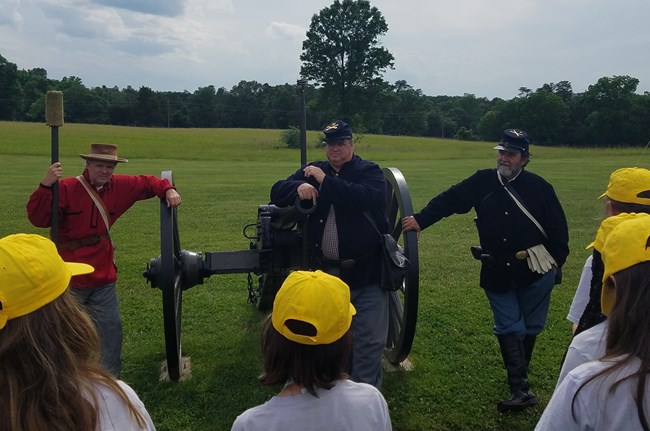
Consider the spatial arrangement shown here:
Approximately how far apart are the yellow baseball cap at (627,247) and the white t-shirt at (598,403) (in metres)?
0.21

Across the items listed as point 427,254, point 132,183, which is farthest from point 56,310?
point 427,254

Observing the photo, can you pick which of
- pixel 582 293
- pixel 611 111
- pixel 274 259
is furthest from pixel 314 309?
pixel 611 111

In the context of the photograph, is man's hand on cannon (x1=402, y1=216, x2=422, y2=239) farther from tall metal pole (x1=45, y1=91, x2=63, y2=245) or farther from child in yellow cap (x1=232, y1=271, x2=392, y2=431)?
tall metal pole (x1=45, y1=91, x2=63, y2=245)

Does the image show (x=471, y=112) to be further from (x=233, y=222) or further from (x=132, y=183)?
(x=132, y=183)

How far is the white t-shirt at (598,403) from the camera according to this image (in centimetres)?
162

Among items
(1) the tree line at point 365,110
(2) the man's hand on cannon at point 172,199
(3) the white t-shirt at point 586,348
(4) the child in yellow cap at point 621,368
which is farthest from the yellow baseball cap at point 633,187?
(1) the tree line at point 365,110

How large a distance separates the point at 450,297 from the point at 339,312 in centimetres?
511

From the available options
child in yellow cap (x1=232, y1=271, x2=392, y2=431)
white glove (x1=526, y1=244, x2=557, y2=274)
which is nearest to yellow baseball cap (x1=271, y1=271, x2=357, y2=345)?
child in yellow cap (x1=232, y1=271, x2=392, y2=431)

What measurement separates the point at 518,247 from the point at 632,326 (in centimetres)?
261

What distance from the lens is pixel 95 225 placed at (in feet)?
13.2

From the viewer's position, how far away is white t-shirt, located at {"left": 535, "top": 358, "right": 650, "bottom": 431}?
1.62 metres

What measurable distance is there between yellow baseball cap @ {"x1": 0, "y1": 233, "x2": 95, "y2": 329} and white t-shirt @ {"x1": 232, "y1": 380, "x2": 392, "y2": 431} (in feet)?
2.23

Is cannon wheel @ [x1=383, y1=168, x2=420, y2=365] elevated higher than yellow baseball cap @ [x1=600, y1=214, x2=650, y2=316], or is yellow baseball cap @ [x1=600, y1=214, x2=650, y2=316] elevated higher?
yellow baseball cap @ [x1=600, y1=214, x2=650, y2=316]

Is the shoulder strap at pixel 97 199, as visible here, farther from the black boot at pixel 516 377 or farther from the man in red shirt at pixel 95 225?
the black boot at pixel 516 377
